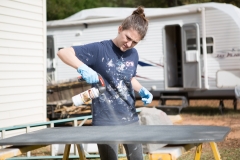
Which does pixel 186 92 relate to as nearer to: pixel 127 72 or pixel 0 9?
pixel 0 9

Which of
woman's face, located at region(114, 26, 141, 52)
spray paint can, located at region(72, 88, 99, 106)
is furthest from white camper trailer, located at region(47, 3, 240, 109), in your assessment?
spray paint can, located at region(72, 88, 99, 106)

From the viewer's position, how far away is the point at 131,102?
141 inches

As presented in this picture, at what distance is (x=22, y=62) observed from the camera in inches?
309

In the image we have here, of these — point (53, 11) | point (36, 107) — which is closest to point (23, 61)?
point (36, 107)

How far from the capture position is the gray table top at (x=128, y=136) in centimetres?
264

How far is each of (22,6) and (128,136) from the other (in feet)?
18.0

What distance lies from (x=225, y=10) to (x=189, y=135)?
946cm

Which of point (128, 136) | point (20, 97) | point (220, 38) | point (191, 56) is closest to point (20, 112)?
point (20, 97)

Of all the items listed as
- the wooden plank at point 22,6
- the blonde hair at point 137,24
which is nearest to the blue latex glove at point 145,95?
the blonde hair at point 137,24

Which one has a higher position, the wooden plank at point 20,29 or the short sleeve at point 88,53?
the wooden plank at point 20,29

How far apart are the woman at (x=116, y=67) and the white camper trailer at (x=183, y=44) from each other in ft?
27.8

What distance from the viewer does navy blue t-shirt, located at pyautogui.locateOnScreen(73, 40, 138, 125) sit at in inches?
136

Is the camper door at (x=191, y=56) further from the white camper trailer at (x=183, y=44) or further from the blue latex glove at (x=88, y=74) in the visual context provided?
the blue latex glove at (x=88, y=74)

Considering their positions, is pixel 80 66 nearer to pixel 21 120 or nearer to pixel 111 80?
pixel 111 80
